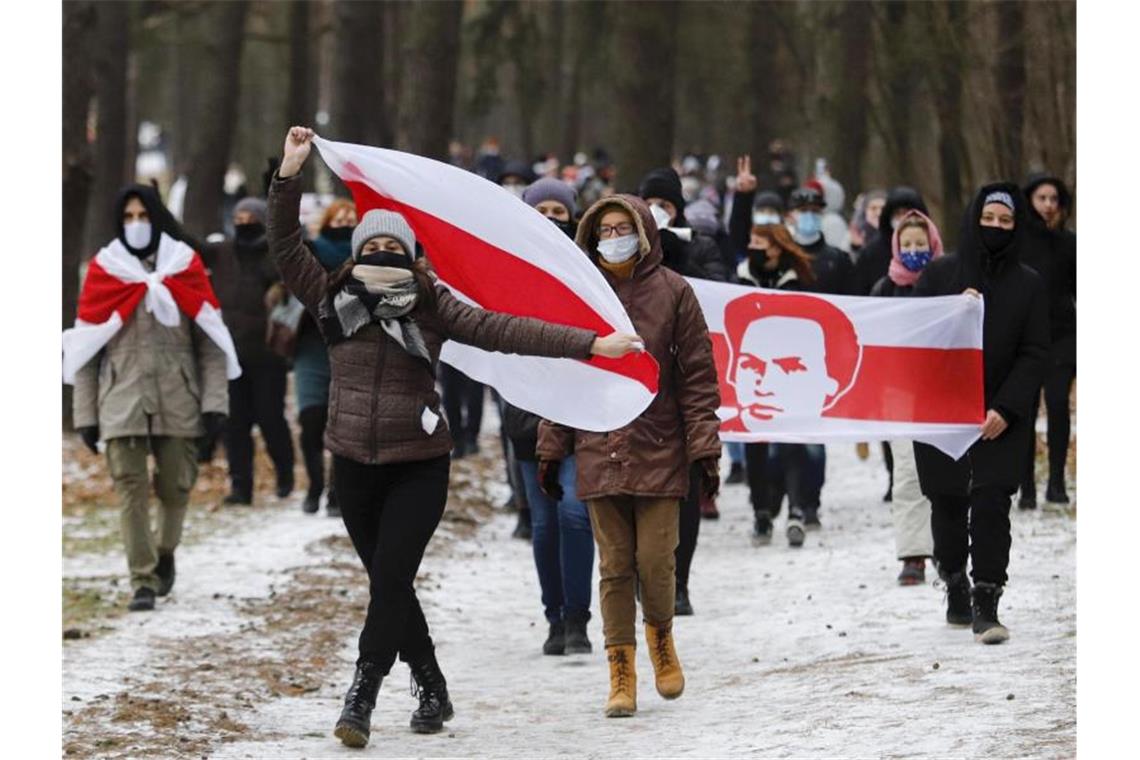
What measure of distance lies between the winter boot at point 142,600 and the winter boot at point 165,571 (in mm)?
285

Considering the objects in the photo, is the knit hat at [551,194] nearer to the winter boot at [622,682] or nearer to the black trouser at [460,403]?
the winter boot at [622,682]

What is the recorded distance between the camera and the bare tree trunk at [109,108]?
27.9 metres

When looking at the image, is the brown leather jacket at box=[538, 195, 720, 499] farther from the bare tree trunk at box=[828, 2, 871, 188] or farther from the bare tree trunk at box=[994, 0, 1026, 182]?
the bare tree trunk at box=[828, 2, 871, 188]

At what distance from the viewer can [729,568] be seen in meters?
13.9

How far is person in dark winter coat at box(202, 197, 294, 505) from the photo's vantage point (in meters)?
16.0

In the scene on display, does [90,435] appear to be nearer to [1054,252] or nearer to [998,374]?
[998,374]

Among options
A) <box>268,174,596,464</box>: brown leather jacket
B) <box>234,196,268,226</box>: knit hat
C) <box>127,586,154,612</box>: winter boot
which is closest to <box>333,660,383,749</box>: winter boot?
<box>268,174,596,464</box>: brown leather jacket

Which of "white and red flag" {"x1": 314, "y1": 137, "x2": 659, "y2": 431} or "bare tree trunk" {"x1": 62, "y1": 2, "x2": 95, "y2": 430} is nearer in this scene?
"white and red flag" {"x1": 314, "y1": 137, "x2": 659, "y2": 431}

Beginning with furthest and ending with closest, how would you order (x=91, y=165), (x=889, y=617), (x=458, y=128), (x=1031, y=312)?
(x=458, y=128), (x=91, y=165), (x=889, y=617), (x=1031, y=312)

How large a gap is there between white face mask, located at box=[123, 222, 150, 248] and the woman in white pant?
4.02m

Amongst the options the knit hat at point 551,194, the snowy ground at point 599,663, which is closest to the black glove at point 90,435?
the snowy ground at point 599,663

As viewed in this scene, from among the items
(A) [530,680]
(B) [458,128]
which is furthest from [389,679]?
(B) [458,128]

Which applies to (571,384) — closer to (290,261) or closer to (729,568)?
(290,261)

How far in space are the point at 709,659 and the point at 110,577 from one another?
4.52 metres
